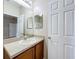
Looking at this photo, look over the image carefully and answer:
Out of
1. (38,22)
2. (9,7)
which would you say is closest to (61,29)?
(38,22)

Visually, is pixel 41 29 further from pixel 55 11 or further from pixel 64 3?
pixel 64 3

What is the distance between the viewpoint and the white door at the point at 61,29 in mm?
2299

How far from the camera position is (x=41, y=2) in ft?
11.3

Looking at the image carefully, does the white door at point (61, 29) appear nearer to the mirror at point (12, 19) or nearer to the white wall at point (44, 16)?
the white wall at point (44, 16)

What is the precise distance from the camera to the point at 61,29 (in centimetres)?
258

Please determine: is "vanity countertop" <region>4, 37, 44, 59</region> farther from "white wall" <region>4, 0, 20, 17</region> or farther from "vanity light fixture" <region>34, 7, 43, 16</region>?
"vanity light fixture" <region>34, 7, 43, 16</region>

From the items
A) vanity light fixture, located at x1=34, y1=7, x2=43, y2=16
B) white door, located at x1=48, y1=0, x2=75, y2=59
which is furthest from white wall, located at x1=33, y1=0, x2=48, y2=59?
white door, located at x1=48, y1=0, x2=75, y2=59

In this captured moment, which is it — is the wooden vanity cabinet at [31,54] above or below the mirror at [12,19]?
below

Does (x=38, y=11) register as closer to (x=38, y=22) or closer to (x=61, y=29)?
(x=38, y=22)

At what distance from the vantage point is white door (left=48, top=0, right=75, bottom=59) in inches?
90.5

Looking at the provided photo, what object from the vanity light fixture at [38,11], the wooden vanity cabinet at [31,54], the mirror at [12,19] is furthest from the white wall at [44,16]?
the mirror at [12,19]

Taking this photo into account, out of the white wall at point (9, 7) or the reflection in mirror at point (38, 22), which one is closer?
the white wall at point (9, 7)

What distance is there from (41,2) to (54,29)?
1.16 meters

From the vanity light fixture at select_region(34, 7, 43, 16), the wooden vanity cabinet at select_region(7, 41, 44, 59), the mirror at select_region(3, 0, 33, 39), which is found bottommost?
the wooden vanity cabinet at select_region(7, 41, 44, 59)
